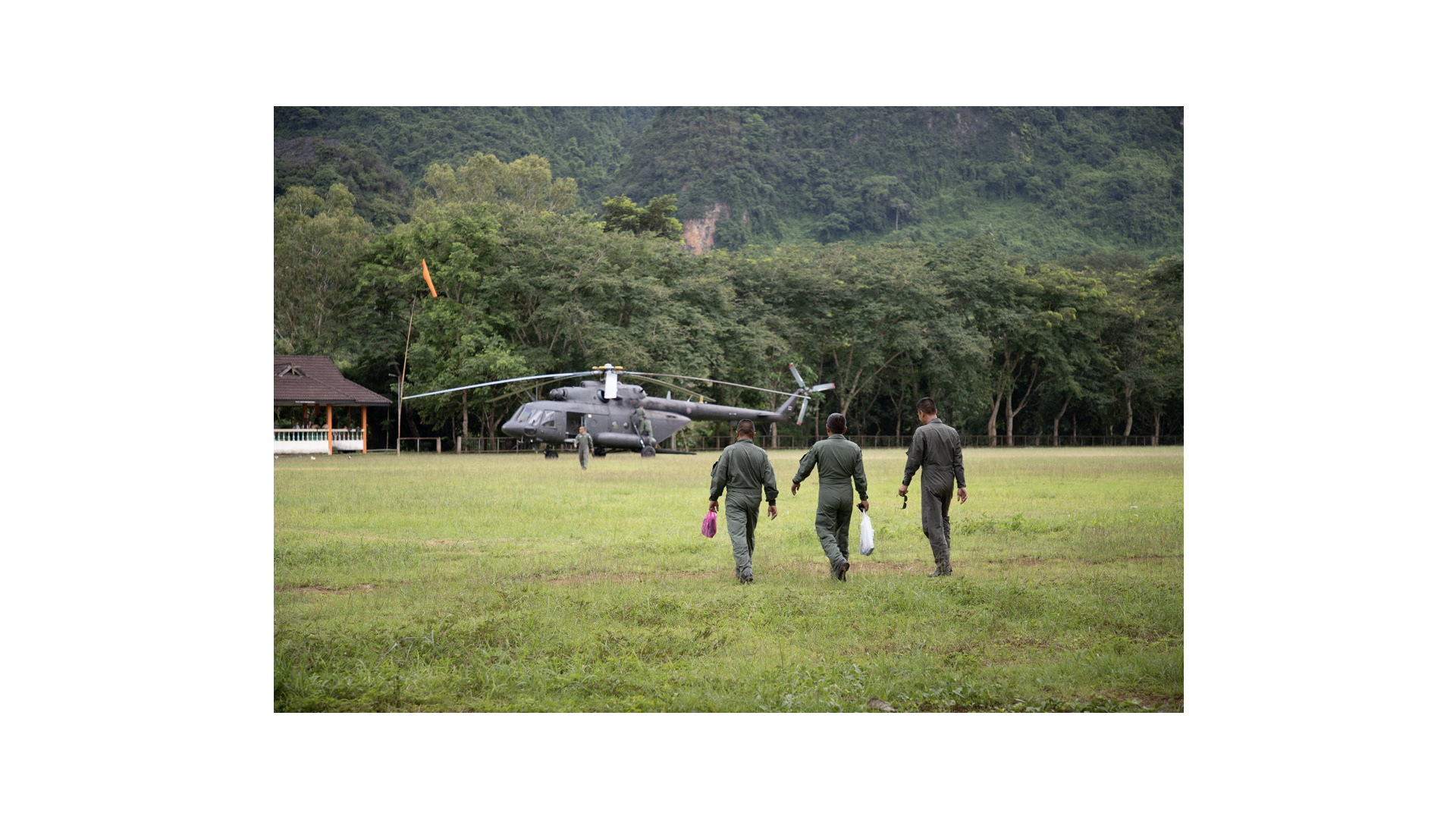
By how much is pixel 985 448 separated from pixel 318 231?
82.0ft

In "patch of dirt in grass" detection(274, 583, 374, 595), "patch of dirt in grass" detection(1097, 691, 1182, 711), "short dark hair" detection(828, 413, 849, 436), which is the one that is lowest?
"patch of dirt in grass" detection(1097, 691, 1182, 711)

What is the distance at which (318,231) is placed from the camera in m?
26.3

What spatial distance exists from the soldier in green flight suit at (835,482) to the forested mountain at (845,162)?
3.67 metres

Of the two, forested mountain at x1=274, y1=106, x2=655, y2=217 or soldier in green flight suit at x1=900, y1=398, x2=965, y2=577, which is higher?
forested mountain at x1=274, y1=106, x2=655, y2=217

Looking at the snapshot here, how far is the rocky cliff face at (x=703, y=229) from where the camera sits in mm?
39250

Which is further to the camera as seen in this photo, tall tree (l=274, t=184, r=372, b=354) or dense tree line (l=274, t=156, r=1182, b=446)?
dense tree line (l=274, t=156, r=1182, b=446)

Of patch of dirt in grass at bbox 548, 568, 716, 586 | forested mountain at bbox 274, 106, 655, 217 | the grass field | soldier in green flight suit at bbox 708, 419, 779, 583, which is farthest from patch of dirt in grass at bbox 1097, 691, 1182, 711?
forested mountain at bbox 274, 106, 655, 217

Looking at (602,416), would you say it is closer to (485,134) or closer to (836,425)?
(485,134)

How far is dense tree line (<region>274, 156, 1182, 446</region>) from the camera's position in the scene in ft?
107

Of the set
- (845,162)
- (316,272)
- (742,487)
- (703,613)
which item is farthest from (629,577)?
(316,272)

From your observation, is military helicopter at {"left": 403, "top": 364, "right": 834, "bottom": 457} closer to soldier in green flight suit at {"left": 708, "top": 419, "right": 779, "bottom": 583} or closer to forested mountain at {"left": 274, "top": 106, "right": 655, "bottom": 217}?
forested mountain at {"left": 274, "top": 106, "right": 655, "bottom": 217}

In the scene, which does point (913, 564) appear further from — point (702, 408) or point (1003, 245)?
point (1003, 245)

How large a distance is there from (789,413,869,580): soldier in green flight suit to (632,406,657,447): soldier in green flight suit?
1964cm

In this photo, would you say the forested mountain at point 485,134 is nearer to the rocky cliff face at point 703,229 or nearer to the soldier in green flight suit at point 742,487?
the rocky cliff face at point 703,229
